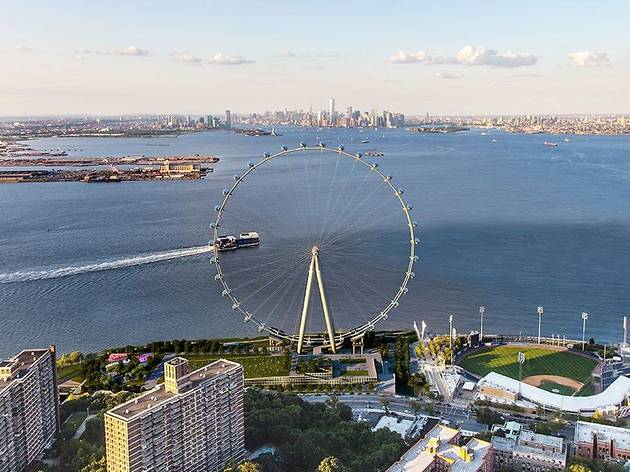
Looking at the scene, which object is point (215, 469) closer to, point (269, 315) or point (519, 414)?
point (519, 414)

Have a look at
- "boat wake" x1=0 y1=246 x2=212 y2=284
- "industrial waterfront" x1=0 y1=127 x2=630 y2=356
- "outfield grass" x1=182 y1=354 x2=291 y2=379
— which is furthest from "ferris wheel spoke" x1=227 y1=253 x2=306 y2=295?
"outfield grass" x1=182 y1=354 x2=291 y2=379

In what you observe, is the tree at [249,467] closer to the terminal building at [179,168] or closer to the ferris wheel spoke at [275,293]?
the ferris wheel spoke at [275,293]

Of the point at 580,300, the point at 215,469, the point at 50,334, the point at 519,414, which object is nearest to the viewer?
the point at 215,469

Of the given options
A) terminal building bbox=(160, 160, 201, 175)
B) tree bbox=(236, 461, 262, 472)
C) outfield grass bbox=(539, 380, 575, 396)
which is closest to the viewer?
tree bbox=(236, 461, 262, 472)

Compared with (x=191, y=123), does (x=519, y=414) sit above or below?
below

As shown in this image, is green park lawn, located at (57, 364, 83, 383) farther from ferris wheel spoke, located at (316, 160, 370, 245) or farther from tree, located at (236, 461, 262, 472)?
ferris wheel spoke, located at (316, 160, 370, 245)

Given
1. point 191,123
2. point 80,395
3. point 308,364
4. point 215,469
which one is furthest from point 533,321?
point 191,123
